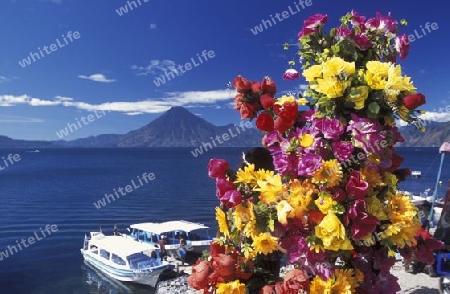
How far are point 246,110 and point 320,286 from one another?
188 cm

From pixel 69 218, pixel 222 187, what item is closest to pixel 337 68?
pixel 222 187

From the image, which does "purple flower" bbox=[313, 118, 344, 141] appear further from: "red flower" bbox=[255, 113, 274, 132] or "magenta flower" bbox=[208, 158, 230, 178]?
"magenta flower" bbox=[208, 158, 230, 178]

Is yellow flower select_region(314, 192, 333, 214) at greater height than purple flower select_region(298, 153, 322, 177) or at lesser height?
lesser

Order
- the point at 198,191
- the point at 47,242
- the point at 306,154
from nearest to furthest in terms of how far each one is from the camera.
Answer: the point at 306,154, the point at 47,242, the point at 198,191

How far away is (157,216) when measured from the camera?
185 ft

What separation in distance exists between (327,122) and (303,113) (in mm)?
520

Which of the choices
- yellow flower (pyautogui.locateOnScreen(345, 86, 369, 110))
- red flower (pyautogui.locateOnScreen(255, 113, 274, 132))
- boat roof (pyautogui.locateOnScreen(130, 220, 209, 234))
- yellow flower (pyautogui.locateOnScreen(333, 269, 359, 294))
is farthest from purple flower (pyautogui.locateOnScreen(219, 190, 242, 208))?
boat roof (pyautogui.locateOnScreen(130, 220, 209, 234))

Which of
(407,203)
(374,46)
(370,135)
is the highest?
(374,46)

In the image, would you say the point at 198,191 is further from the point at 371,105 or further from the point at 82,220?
the point at 371,105

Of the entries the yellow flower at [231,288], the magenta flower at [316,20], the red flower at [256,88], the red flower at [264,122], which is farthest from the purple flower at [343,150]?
the yellow flower at [231,288]

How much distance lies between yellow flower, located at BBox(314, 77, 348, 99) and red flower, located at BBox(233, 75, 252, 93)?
3.21 ft

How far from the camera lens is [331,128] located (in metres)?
3.35

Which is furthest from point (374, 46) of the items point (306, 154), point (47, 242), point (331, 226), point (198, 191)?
point (198, 191)

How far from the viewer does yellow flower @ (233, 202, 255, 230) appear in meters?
3.65
